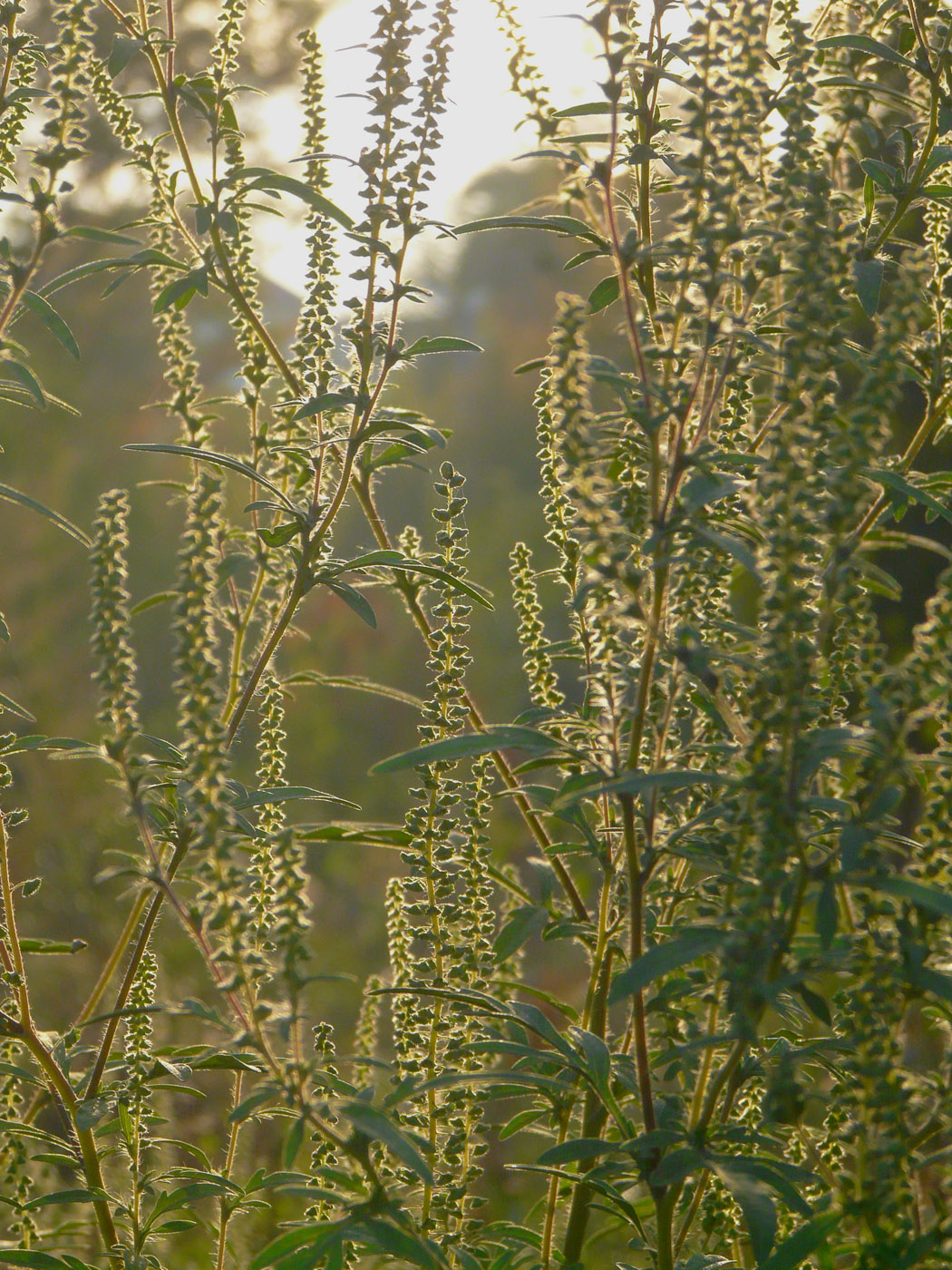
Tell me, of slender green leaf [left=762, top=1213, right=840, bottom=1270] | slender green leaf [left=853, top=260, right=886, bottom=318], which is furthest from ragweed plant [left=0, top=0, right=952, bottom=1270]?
slender green leaf [left=853, top=260, right=886, bottom=318]

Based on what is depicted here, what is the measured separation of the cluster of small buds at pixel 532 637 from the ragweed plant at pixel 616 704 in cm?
1

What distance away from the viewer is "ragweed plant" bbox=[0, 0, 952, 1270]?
143 centimetres

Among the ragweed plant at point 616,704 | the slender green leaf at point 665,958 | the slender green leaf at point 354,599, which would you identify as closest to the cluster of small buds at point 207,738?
the ragweed plant at point 616,704

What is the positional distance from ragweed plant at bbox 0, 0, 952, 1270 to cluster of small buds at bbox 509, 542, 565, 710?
12 mm

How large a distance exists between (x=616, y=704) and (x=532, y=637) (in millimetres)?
730

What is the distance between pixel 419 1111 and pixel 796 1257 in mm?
1040

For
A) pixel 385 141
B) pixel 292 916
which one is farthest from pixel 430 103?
pixel 292 916

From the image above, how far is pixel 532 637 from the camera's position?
7.88ft

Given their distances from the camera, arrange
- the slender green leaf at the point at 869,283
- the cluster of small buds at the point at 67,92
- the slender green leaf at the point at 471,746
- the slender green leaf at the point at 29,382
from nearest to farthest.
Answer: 1. the slender green leaf at the point at 471,746
2. the cluster of small buds at the point at 67,92
3. the slender green leaf at the point at 869,283
4. the slender green leaf at the point at 29,382

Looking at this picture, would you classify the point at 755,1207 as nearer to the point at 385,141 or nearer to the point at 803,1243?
the point at 803,1243

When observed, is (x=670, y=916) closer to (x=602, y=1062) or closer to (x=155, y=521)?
(x=602, y=1062)

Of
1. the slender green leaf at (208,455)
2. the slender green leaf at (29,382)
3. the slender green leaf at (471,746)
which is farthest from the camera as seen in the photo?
the slender green leaf at (29,382)

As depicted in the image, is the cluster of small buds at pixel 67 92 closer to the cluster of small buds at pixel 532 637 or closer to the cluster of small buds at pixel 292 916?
the cluster of small buds at pixel 532 637

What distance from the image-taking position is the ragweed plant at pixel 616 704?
143cm
